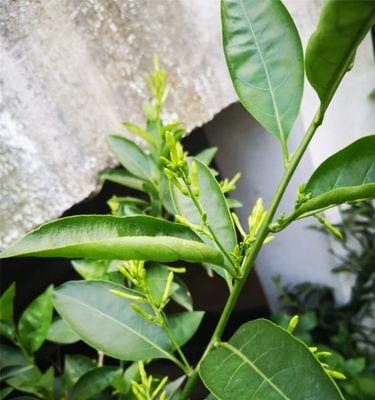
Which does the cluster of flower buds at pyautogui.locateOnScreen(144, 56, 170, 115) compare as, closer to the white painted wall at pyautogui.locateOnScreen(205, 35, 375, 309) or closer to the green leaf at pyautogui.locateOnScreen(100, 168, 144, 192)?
the green leaf at pyautogui.locateOnScreen(100, 168, 144, 192)

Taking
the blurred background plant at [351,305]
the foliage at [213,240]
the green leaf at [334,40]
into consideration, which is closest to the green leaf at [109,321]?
the foliage at [213,240]

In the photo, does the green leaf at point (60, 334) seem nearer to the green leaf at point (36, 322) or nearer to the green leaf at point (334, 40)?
the green leaf at point (36, 322)

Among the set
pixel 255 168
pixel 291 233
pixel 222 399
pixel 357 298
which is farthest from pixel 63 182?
pixel 357 298

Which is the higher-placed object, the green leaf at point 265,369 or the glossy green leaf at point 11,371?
the glossy green leaf at point 11,371

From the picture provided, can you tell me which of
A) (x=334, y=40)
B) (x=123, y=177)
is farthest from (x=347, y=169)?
(x=123, y=177)

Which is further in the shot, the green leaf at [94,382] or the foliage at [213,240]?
the green leaf at [94,382]

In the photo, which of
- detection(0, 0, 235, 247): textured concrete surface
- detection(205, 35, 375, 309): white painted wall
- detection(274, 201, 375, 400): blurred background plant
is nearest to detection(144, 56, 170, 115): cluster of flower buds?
detection(0, 0, 235, 247): textured concrete surface
